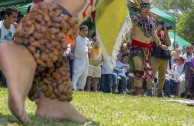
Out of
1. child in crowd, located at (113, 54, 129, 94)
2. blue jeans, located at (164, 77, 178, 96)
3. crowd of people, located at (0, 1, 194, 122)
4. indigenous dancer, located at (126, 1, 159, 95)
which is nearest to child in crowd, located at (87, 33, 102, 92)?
crowd of people, located at (0, 1, 194, 122)

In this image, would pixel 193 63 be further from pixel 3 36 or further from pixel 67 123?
pixel 67 123

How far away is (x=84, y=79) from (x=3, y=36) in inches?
90.7

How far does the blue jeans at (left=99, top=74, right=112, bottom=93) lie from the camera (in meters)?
10.4

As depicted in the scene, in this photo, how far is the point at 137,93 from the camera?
319 inches

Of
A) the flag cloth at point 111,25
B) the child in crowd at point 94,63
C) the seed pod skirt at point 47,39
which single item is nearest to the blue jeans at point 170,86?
the child in crowd at point 94,63

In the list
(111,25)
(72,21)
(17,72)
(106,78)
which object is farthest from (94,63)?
(17,72)

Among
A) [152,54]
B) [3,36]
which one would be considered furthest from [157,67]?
[3,36]

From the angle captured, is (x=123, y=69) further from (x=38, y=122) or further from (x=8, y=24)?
(x=38, y=122)

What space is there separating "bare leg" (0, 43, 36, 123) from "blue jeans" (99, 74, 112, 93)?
26.3ft

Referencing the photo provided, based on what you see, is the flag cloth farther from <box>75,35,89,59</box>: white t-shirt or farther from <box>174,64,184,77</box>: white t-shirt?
<box>174,64,184,77</box>: white t-shirt

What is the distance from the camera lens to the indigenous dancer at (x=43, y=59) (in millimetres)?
2316

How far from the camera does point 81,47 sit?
29.6 feet

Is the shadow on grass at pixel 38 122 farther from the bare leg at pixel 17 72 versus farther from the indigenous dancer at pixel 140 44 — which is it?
the indigenous dancer at pixel 140 44

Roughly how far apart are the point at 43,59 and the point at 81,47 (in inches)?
260
